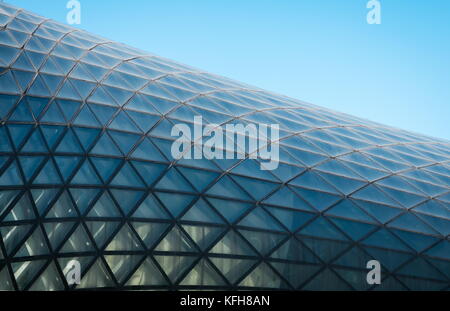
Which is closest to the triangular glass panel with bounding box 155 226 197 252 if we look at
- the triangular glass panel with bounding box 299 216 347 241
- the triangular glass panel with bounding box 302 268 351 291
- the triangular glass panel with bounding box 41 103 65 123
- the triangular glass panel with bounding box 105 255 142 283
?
the triangular glass panel with bounding box 105 255 142 283

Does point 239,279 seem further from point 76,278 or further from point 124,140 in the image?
point 124,140

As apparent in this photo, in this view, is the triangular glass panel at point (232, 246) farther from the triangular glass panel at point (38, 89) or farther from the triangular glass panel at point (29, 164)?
the triangular glass panel at point (38, 89)

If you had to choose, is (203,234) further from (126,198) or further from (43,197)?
(43,197)

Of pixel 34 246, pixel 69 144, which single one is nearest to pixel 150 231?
pixel 34 246

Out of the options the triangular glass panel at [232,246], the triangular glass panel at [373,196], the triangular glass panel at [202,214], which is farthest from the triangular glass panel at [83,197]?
the triangular glass panel at [373,196]

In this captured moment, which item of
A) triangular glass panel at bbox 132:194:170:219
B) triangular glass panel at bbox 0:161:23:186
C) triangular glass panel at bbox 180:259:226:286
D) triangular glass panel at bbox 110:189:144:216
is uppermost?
triangular glass panel at bbox 0:161:23:186

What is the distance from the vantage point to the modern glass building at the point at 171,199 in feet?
59.8

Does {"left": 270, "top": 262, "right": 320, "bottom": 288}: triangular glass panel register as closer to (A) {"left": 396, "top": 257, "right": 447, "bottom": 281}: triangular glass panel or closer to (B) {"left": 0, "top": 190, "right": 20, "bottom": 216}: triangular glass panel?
(A) {"left": 396, "top": 257, "right": 447, "bottom": 281}: triangular glass panel

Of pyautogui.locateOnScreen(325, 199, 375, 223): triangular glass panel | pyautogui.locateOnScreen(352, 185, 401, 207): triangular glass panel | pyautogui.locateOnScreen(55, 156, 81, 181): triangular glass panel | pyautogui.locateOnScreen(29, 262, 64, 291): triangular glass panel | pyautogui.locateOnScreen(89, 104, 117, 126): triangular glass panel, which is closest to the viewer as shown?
pyautogui.locateOnScreen(29, 262, 64, 291): triangular glass panel

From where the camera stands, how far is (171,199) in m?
19.9

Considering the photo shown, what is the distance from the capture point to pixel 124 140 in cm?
2191

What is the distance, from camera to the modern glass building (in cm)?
1822
